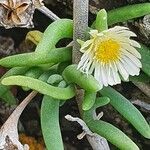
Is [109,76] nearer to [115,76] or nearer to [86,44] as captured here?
[115,76]

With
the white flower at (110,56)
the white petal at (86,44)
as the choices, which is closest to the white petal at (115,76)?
the white flower at (110,56)

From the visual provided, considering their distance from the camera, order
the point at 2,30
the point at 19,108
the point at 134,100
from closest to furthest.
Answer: the point at 19,108
the point at 134,100
the point at 2,30

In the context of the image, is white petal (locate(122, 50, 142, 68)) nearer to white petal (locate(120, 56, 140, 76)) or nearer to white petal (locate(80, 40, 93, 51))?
white petal (locate(120, 56, 140, 76))

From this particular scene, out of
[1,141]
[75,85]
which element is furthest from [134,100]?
[1,141]

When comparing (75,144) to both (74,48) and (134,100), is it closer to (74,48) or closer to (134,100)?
(134,100)

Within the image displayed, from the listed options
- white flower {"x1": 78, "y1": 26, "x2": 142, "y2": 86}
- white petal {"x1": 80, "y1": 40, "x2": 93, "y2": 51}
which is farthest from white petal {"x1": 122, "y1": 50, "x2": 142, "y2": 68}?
white petal {"x1": 80, "y1": 40, "x2": 93, "y2": 51}

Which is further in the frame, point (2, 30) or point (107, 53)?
point (2, 30)

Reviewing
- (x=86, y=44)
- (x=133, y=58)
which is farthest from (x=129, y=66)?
(x=86, y=44)
